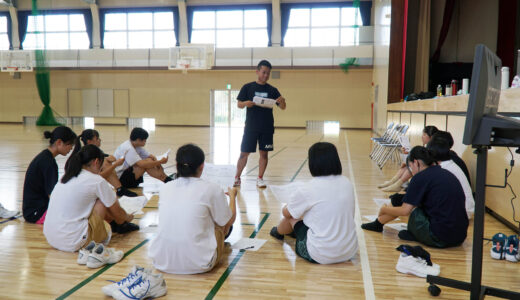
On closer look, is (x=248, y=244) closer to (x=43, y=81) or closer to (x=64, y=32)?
(x=43, y=81)

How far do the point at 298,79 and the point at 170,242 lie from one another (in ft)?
61.7

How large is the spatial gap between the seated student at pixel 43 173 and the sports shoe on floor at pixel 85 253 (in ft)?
3.23

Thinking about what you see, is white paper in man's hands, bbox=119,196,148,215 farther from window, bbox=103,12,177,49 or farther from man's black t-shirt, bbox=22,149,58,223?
window, bbox=103,12,177,49

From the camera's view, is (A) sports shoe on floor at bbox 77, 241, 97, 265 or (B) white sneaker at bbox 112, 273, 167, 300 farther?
(A) sports shoe on floor at bbox 77, 241, 97, 265

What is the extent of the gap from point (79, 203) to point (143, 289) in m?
1.00

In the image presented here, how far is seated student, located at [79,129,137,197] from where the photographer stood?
4500 millimetres

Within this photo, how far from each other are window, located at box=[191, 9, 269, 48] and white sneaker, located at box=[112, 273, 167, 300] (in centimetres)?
1896

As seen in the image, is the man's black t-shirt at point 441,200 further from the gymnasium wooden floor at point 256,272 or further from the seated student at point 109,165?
the seated student at point 109,165

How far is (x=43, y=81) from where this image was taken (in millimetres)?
19359

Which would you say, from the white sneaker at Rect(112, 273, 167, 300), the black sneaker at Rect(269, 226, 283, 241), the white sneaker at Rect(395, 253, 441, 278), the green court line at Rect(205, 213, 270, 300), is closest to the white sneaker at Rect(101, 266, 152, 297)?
the white sneaker at Rect(112, 273, 167, 300)

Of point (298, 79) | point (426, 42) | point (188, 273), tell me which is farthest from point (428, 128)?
point (298, 79)

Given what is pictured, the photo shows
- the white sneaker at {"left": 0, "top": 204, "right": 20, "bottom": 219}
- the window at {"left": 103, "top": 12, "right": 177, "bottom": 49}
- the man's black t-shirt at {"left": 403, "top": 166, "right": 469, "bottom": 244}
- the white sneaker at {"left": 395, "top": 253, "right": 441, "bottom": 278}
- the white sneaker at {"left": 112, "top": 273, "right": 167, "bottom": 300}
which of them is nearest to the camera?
the white sneaker at {"left": 112, "top": 273, "right": 167, "bottom": 300}

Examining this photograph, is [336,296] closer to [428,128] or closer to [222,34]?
[428,128]

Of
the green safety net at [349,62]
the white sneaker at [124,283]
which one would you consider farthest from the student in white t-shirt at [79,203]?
the green safety net at [349,62]
